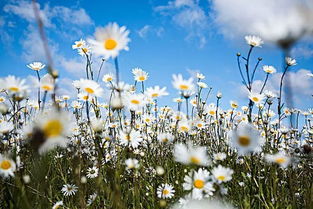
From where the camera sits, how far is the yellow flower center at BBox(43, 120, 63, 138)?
0.62 meters

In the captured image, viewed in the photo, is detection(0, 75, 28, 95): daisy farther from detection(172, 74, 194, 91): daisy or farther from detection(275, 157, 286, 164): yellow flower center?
detection(275, 157, 286, 164): yellow flower center

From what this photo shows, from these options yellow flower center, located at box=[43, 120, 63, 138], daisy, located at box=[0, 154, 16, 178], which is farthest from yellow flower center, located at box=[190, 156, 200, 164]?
daisy, located at box=[0, 154, 16, 178]

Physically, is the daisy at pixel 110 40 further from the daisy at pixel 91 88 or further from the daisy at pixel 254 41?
the daisy at pixel 254 41

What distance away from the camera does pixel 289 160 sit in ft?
6.60

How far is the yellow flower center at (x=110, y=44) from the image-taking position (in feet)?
4.08

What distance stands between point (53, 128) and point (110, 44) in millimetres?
697

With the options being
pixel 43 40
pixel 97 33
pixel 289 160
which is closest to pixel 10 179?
pixel 97 33

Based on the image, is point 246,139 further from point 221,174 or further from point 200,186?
point 200,186

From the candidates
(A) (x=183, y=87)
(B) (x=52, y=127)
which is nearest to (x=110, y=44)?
(A) (x=183, y=87)

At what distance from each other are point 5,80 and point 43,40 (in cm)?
98

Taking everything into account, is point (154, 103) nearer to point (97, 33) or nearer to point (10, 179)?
point (10, 179)

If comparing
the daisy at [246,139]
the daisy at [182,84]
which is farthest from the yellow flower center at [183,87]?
the daisy at [246,139]

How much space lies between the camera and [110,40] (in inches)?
50.0

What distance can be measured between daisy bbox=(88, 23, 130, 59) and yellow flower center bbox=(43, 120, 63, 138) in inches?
24.6
